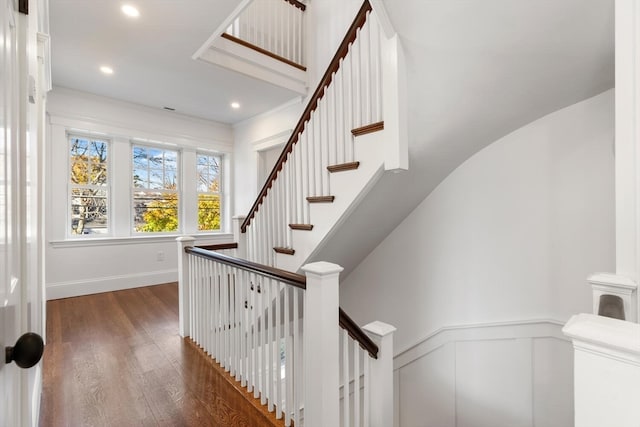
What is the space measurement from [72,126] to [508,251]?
5.55 metres

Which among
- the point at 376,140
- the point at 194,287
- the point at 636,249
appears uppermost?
the point at 376,140

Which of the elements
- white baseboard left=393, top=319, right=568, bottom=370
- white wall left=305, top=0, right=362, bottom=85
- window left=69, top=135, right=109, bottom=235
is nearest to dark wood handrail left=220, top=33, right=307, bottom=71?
Answer: white wall left=305, top=0, right=362, bottom=85

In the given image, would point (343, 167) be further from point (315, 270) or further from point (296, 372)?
point (296, 372)

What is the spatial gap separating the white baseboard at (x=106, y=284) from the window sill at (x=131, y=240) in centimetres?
50

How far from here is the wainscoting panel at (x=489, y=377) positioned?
2.52 meters

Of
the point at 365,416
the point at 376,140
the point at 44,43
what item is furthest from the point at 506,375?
the point at 44,43

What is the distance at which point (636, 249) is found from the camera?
103 centimetres

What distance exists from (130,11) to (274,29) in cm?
194

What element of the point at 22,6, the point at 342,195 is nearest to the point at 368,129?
the point at 342,195

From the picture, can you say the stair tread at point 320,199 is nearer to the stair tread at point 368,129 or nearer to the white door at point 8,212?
the stair tread at point 368,129

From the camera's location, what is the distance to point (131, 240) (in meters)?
4.44

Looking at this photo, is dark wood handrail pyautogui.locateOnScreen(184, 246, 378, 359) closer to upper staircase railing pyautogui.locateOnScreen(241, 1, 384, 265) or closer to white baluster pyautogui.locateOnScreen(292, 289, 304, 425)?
white baluster pyautogui.locateOnScreen(292, 289, 304, 425)

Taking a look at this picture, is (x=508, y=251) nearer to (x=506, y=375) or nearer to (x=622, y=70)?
(x=506, y=375)

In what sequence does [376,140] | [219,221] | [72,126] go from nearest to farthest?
[376,140] < [72,126] < [219,221]
